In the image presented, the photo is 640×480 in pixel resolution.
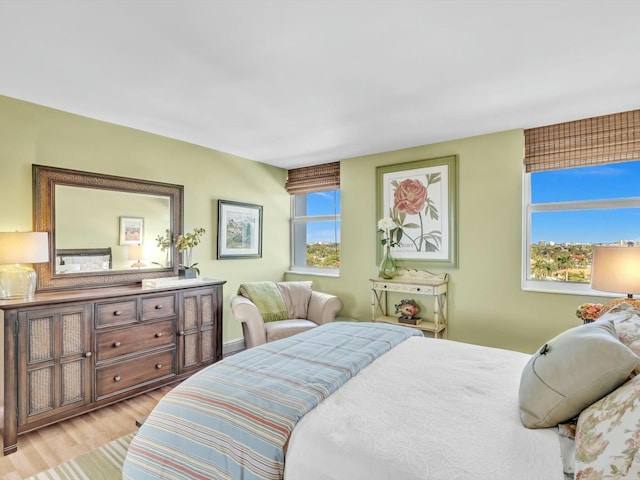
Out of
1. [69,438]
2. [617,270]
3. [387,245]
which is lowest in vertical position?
[69,438]

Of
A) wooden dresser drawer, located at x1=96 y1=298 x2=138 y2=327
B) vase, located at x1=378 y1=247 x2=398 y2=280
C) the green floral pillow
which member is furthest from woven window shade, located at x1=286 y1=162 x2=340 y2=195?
the green floral pillow

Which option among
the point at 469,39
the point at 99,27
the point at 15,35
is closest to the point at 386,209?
the point at 469,39

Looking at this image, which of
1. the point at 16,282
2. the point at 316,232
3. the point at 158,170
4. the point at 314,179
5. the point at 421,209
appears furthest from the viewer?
the point at 316,232

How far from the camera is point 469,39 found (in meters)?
1.82

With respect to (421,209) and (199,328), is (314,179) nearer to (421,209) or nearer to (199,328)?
(421,209)

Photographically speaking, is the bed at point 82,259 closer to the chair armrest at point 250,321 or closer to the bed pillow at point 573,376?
the chair armrest at point 250,321

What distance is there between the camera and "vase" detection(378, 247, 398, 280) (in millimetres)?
3824

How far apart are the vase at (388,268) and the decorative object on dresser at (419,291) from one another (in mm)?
69

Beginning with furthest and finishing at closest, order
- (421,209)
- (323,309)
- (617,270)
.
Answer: (323,309), (421,209), (617,270)

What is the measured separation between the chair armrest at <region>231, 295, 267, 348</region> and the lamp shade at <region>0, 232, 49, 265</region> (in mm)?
1610

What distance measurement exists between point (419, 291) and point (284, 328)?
1.45m

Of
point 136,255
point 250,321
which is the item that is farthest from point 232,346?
point 136,255

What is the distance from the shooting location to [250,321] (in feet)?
11.1

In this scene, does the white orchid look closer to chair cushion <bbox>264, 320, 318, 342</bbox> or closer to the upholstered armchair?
the upholstered armchair
